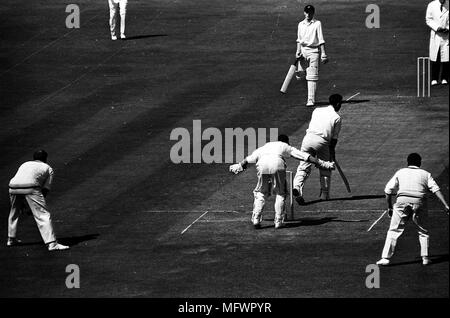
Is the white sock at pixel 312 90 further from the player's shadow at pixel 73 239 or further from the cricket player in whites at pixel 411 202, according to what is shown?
the cricket player in whites at pixel 411 202

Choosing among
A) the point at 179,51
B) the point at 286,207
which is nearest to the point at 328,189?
the point at 286,207

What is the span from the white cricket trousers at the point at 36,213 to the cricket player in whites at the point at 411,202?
21.8 ft

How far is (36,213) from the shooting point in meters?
28.6

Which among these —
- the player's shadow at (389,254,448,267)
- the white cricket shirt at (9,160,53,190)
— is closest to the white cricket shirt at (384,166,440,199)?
the player's shadow at (389,254,448,267)

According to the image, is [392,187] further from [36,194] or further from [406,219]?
[36,194]

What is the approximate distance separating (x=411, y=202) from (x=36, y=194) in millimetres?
7427

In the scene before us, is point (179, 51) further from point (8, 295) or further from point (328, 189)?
point (8, 295)

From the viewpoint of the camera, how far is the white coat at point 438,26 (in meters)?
36.5

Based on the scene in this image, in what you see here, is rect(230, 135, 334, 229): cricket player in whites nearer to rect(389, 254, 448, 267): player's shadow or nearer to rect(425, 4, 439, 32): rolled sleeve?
rect(389, 254, 448, 267): player's shadow

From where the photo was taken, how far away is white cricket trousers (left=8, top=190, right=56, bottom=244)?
93.5 ft

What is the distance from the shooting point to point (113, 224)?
30.1 meters

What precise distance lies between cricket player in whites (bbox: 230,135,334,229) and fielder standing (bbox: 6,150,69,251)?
3700 mm

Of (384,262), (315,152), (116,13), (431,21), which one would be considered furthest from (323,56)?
(384,262)


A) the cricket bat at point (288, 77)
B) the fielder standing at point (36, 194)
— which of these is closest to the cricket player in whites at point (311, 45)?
the cricket bat at point (288, 77)
